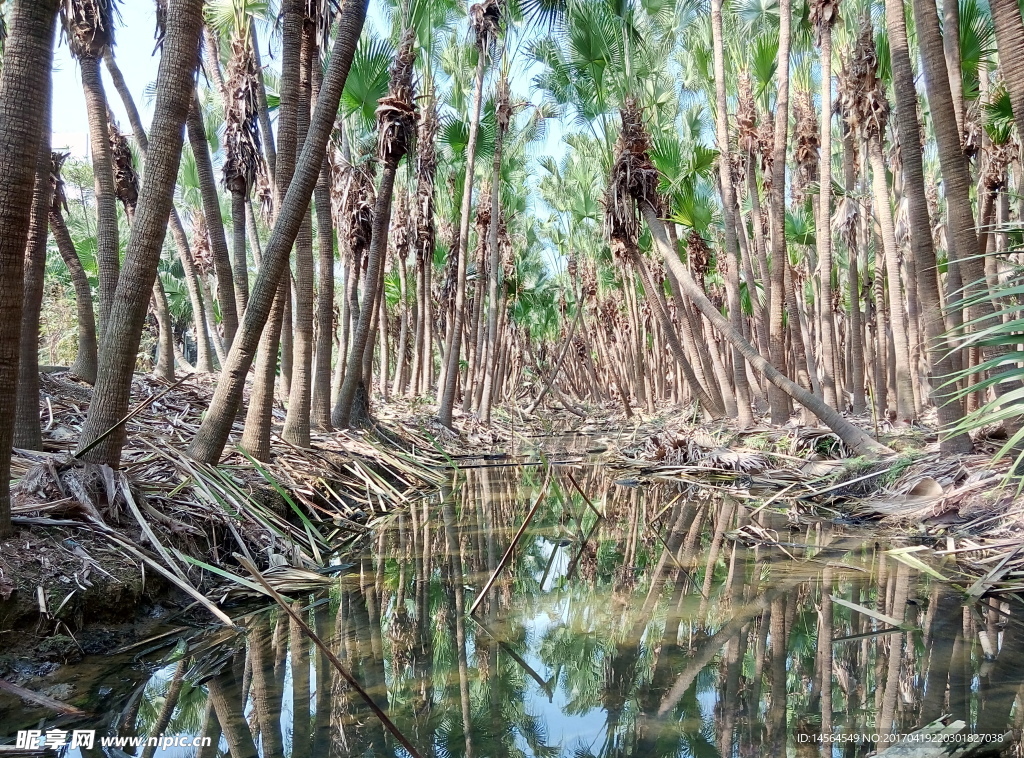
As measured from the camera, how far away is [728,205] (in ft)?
46.2

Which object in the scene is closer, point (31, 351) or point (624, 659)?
point (624, 659)

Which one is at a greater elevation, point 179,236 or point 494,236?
point 494,236

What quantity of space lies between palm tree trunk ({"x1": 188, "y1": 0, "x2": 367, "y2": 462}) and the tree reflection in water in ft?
6.44

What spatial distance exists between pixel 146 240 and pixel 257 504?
2.49 metres

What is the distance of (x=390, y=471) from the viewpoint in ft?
36.2

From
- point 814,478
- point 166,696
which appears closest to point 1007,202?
point 814,478

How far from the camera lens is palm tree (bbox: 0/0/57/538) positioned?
4.04 metres

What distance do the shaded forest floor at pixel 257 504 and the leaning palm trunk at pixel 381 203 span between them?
83cm

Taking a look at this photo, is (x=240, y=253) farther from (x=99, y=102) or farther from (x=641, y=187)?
(x=641, y=187)

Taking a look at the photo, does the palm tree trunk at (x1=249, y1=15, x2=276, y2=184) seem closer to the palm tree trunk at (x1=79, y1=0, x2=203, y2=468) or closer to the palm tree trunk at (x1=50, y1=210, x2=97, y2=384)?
the palm tree trunk at (x1=50, y1=210, x2=97, y2=384)

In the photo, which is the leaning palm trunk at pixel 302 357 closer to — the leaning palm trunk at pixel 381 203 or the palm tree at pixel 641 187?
the leaning palm trunk at pixel 381 203

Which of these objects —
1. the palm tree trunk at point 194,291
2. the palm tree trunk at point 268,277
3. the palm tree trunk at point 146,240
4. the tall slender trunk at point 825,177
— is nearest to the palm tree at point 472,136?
the palm tree trunk at point 194,291

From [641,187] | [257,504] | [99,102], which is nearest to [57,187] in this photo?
[99,102]

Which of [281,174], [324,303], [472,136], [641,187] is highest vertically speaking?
[472,136]
